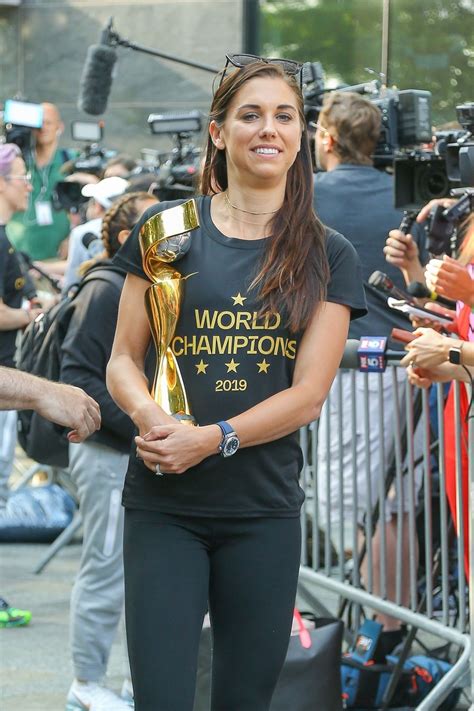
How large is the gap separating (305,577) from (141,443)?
228cm

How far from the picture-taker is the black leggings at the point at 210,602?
3102 millimetres

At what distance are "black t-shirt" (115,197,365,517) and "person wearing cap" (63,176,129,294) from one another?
463 centimetres

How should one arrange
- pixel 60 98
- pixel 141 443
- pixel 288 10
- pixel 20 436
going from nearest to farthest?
Answer: 1. pixel 141 443
2. pixel 20 436
3. pixel 288 10
4. pixel 60 98

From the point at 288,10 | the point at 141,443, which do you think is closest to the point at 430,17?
the point at 288,10

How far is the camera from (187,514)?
3.15 m

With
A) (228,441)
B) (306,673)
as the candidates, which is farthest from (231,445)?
(306,673)

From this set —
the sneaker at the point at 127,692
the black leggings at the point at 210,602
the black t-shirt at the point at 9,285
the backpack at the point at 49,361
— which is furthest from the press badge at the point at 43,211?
the black leggings at the point at 210,602

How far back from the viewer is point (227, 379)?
3.19 m

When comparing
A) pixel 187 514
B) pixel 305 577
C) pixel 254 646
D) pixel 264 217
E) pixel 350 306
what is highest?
pixel 264 217

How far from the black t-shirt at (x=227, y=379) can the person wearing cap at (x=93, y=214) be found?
4627 mm

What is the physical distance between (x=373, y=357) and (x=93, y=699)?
1.64 meters

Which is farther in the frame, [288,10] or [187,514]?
[288,10]

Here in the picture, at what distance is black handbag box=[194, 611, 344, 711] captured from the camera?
414cm

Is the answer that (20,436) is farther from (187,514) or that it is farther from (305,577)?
(187,514)
